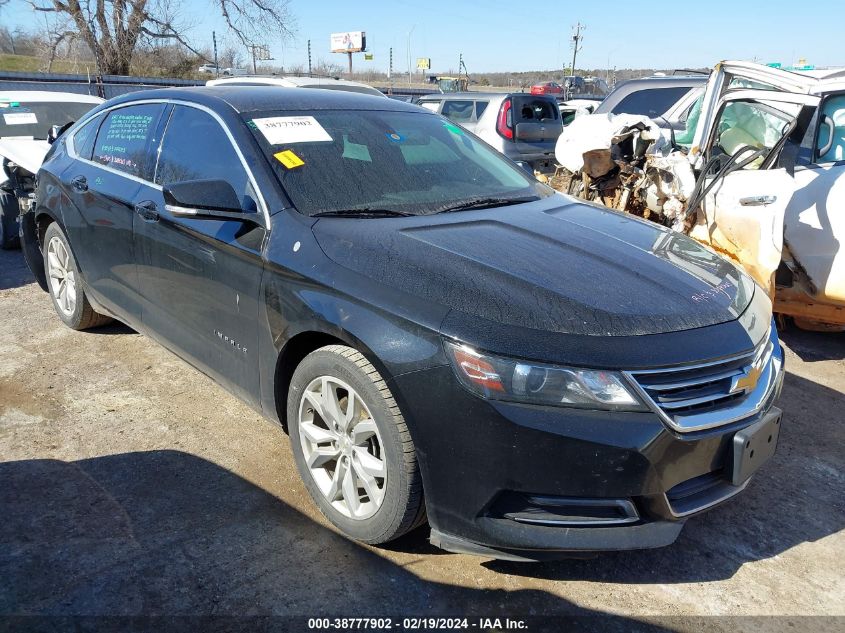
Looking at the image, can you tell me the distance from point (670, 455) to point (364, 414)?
41.9 inches

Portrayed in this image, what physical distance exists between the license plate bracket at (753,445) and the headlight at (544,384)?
1.40 feet

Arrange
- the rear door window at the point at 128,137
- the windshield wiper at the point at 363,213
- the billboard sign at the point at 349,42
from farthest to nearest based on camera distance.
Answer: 1. the billboard sign at the point at 349,42
2. the rear door window at the point at 128,137
3. the windshield wiper at the point at 363,213

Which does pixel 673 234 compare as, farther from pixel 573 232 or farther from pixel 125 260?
pixel 125 260

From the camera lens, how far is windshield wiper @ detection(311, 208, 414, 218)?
2881 millimetres

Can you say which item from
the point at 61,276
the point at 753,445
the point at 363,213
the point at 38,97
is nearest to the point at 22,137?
the point at 38,97

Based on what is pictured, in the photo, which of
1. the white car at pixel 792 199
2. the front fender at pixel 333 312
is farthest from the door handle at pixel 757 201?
the front fender at pixel 333 312

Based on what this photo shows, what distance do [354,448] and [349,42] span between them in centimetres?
5287

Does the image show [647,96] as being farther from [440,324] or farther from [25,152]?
[440,324]

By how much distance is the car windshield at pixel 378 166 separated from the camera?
301 centimetres

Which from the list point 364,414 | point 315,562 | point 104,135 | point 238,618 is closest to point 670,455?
point 364,414

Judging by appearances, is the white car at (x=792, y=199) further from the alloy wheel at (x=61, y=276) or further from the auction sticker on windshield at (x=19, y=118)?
the auction sticker on windshield at (x=19, y=118)

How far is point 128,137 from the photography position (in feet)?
13.0

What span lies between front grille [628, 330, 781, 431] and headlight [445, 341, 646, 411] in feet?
0.24

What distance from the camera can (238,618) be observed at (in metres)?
2.31
